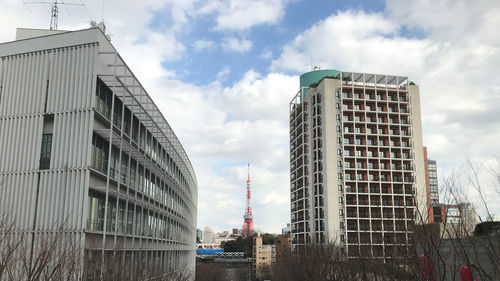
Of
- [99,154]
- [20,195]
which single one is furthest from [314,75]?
[20,195]

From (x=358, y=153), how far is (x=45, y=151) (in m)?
55.6

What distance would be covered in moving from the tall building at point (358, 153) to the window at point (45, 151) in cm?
4988

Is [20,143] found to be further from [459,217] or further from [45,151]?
[459,217]

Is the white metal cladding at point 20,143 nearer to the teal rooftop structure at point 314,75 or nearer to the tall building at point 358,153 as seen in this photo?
the tall building at point 358,153

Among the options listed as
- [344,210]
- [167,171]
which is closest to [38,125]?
[167,171]

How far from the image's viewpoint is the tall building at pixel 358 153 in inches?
2692

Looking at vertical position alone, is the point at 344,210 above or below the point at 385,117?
below

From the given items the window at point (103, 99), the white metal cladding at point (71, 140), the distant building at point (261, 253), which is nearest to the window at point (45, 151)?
the white metal cladding at point (71, 140)

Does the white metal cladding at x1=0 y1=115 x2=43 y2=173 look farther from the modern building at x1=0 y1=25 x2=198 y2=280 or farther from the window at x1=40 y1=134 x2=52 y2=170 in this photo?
the window at x1=40 y1=134 x2=52 y2=170

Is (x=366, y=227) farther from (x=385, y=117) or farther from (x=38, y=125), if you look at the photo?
(x=38, y=125)

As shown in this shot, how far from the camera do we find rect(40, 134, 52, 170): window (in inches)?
947

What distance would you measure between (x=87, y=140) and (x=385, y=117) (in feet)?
194

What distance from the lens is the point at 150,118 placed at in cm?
3328

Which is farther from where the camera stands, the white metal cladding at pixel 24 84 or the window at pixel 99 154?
the white metal cladding at pixel 24 84
